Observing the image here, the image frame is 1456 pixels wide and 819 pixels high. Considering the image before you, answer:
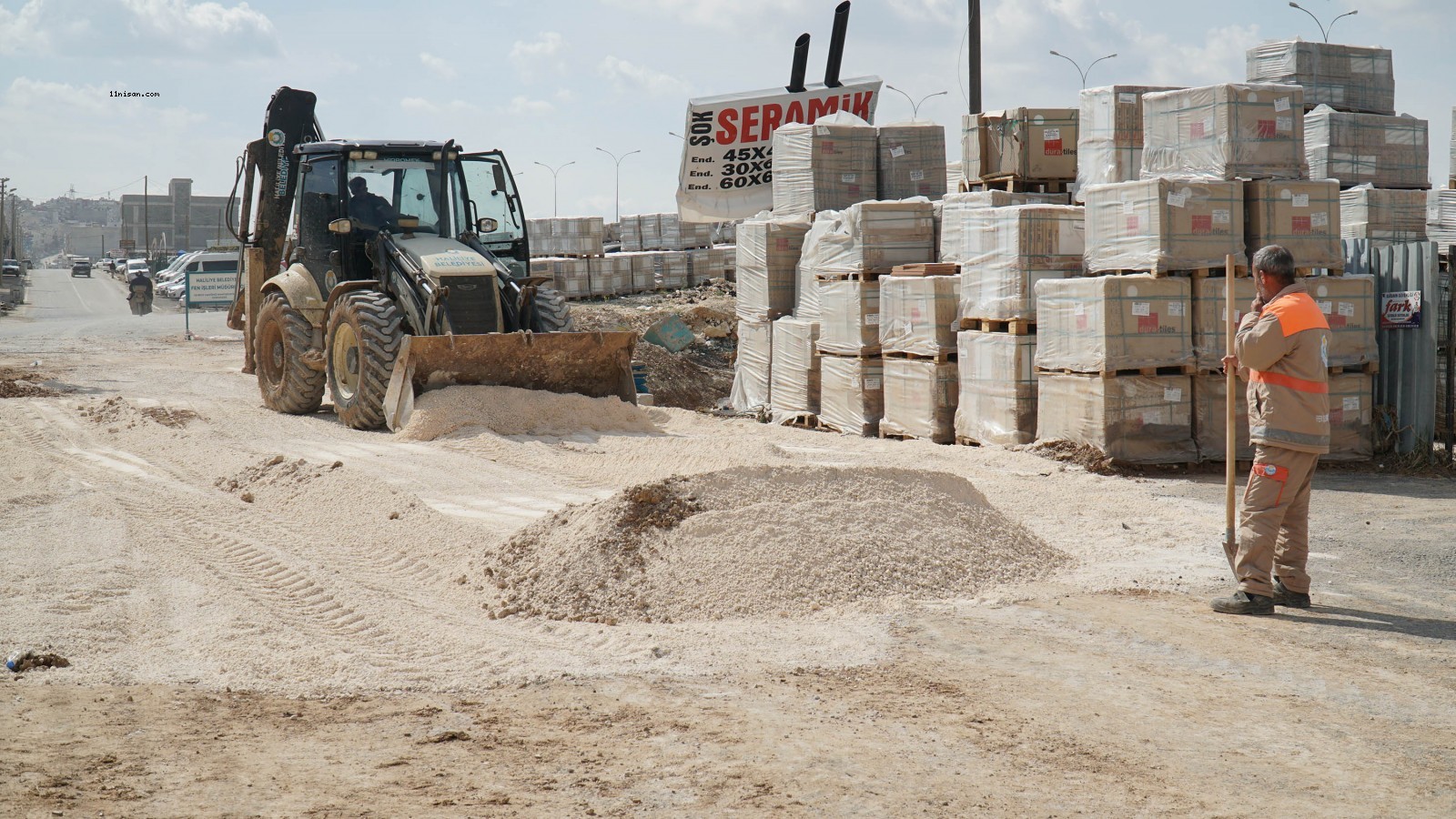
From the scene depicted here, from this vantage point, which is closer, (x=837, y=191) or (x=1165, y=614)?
(x=1165, y=614)

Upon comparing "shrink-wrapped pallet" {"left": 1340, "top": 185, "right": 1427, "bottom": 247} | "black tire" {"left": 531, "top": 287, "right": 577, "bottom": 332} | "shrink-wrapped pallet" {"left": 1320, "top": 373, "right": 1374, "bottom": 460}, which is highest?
"shrink-wrapped pallet" {"left": 1340, "top": 185, "right": 1427, "bottom": 247}

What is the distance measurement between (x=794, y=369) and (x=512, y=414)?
3942mm

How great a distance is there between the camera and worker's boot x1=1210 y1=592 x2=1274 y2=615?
20.4 feet

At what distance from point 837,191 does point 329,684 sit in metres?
10.8

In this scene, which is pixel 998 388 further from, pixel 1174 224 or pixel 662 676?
pixel 662 676

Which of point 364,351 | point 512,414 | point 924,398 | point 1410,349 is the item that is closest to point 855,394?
point 924,398

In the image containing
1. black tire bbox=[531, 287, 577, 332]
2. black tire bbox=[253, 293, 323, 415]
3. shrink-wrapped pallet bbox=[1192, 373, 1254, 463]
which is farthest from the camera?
black tire bbox=[253, 293, 323, 415]

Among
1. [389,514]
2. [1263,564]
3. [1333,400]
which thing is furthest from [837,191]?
[1263,564]

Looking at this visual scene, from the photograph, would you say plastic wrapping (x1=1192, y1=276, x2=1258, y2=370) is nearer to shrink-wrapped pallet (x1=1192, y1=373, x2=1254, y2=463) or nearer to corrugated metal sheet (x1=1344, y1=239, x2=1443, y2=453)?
shrink-wrapped pallet (x1=1192, y1=373, x2=1254, y2=463)

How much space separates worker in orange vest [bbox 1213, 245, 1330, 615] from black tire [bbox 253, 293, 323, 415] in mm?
10155

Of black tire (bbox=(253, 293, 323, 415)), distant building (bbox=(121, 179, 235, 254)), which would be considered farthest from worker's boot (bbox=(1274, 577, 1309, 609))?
distant building (bbox=(121, 179, 235, 254))

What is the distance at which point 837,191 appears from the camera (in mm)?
14938

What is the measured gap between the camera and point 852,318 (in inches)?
516

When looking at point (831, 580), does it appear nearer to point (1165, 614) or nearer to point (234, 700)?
point (1165, 614)
